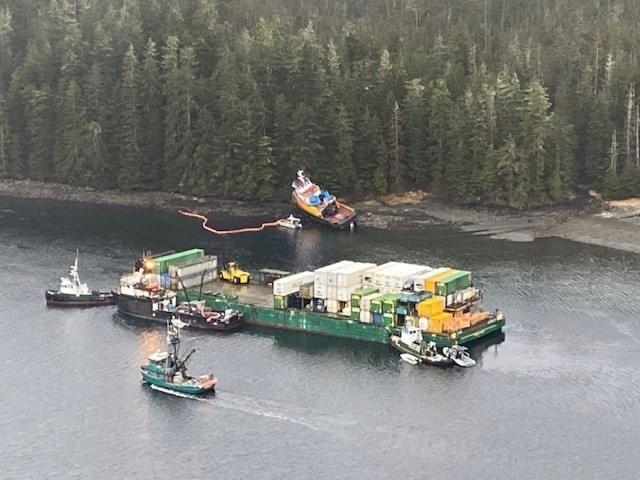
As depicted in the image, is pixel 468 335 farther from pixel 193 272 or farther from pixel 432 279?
pixel 193 272

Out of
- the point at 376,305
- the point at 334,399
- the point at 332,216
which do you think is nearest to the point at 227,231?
the point at 332,216

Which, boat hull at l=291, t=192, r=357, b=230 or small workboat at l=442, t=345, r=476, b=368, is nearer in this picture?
small workboat at l=442, t=345, r=476, b=368

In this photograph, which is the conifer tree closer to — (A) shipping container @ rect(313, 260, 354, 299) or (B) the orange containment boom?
(B) the orange containment boom

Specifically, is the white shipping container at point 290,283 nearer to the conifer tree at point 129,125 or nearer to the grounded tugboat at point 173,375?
the grounded tugboat at point 173,375

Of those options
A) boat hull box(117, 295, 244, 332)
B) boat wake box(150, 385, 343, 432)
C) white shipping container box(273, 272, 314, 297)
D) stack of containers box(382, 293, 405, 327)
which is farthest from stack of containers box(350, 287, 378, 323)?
boat wake box(150, 385, 343, 432)

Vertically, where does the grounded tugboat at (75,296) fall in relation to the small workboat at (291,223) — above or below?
below

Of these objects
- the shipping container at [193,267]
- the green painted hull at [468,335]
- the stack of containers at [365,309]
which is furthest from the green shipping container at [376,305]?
the shipping container at [193,267]

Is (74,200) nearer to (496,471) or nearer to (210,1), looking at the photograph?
(210,1)
